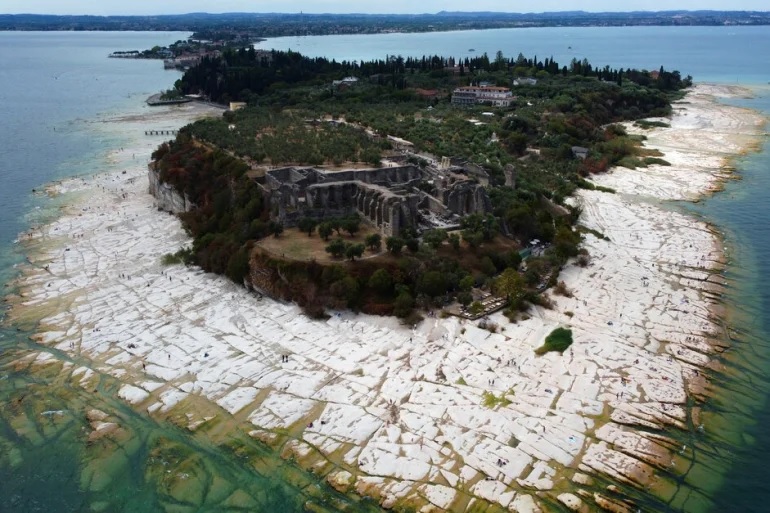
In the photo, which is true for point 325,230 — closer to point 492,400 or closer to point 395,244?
point 395,244

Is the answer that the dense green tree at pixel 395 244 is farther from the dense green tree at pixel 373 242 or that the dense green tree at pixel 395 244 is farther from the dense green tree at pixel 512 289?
the dense green tree at pixel 512 289

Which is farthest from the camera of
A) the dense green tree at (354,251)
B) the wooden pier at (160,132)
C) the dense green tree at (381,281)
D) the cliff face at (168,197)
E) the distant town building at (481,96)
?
→ the distant town building at (481,96)

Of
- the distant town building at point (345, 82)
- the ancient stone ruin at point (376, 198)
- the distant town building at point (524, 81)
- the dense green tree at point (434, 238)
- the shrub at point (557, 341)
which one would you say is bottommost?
the shrub at point (557, 341)


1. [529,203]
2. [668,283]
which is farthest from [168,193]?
[668,283]

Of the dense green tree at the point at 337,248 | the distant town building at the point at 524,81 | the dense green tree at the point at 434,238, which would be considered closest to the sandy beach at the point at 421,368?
the dense green tree at the point at 337,248

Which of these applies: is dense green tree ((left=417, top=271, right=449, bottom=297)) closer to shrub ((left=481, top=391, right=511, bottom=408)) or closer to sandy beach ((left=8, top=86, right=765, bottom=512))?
sandy beach ((left=8, top=86, right=765, bottom=512))

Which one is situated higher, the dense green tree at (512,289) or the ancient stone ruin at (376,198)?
the ancient stone ruin at (376,198)
